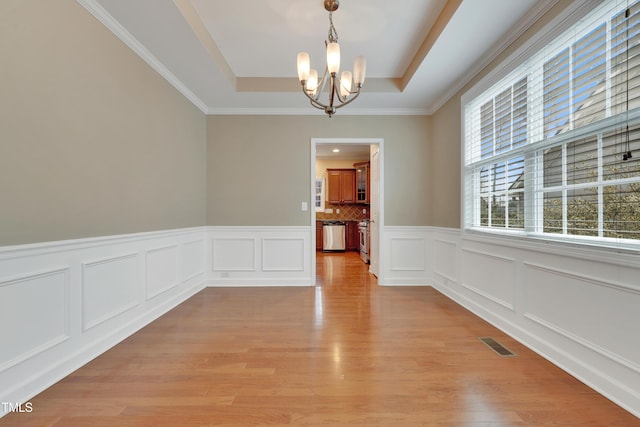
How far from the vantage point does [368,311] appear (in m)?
3.19

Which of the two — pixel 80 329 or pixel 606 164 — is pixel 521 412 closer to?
pixel 606 164

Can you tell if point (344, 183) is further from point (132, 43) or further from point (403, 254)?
point (132, 43)

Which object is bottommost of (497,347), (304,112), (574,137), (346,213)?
(497,347)

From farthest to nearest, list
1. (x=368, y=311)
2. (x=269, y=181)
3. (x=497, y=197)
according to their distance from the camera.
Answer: (x=269, y=181) → (x=368, y=311) → (x=497, y=197)

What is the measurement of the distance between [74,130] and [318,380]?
2.36 m

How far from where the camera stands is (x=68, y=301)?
6.36 feet

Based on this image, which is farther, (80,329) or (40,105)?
(80,329)

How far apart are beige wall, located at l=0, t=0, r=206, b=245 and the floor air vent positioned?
321 cm

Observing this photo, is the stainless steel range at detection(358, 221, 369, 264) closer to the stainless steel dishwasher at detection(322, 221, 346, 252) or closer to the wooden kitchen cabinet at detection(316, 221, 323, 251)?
the stainless steel dishwasher at detection(322, 221, 346, 252)

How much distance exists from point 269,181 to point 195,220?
1.16 m

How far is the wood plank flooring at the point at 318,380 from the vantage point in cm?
154

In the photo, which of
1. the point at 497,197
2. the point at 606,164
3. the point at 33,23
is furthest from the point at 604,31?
the point at 33,23

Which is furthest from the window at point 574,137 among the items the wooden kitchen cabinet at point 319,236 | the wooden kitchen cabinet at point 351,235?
the wooden kitchen cabinet at point 319,236

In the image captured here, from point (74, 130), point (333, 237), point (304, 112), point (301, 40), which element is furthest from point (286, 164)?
point (333, 237)
